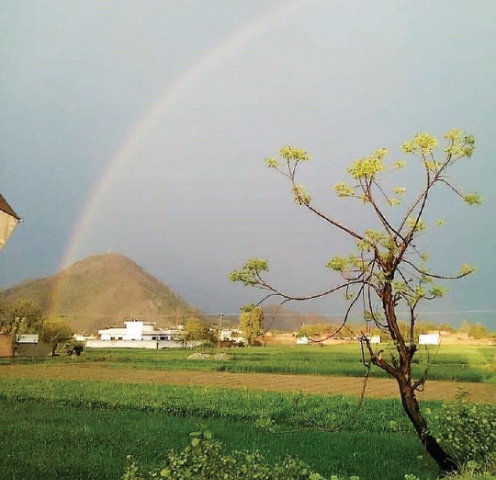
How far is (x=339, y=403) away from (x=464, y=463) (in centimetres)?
1356

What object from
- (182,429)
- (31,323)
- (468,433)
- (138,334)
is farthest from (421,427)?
(138,334)

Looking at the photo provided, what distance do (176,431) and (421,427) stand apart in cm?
806

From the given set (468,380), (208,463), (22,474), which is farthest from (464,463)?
(468,380)

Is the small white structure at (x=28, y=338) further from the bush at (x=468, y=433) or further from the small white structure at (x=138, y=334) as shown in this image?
the bush at (x=468, y=433)

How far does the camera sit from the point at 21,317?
89875 mm

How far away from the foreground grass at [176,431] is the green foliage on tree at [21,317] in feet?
220

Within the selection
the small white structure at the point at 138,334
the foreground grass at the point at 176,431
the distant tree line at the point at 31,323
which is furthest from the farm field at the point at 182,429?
the small white structure at the point at 138,334

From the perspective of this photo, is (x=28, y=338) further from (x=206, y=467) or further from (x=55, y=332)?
(x=206, y=467)

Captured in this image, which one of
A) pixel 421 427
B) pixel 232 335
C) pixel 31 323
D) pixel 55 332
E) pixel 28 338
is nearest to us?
pixel 421 427

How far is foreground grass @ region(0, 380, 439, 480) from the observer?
10.0 m

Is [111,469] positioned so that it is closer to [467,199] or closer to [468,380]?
[467,199]

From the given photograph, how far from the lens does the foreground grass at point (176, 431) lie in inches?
395

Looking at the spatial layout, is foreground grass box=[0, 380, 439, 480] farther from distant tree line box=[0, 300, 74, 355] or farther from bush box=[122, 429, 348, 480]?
distant tree line box=[0, 300, 74, 355]

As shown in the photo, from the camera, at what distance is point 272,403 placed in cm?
2081
